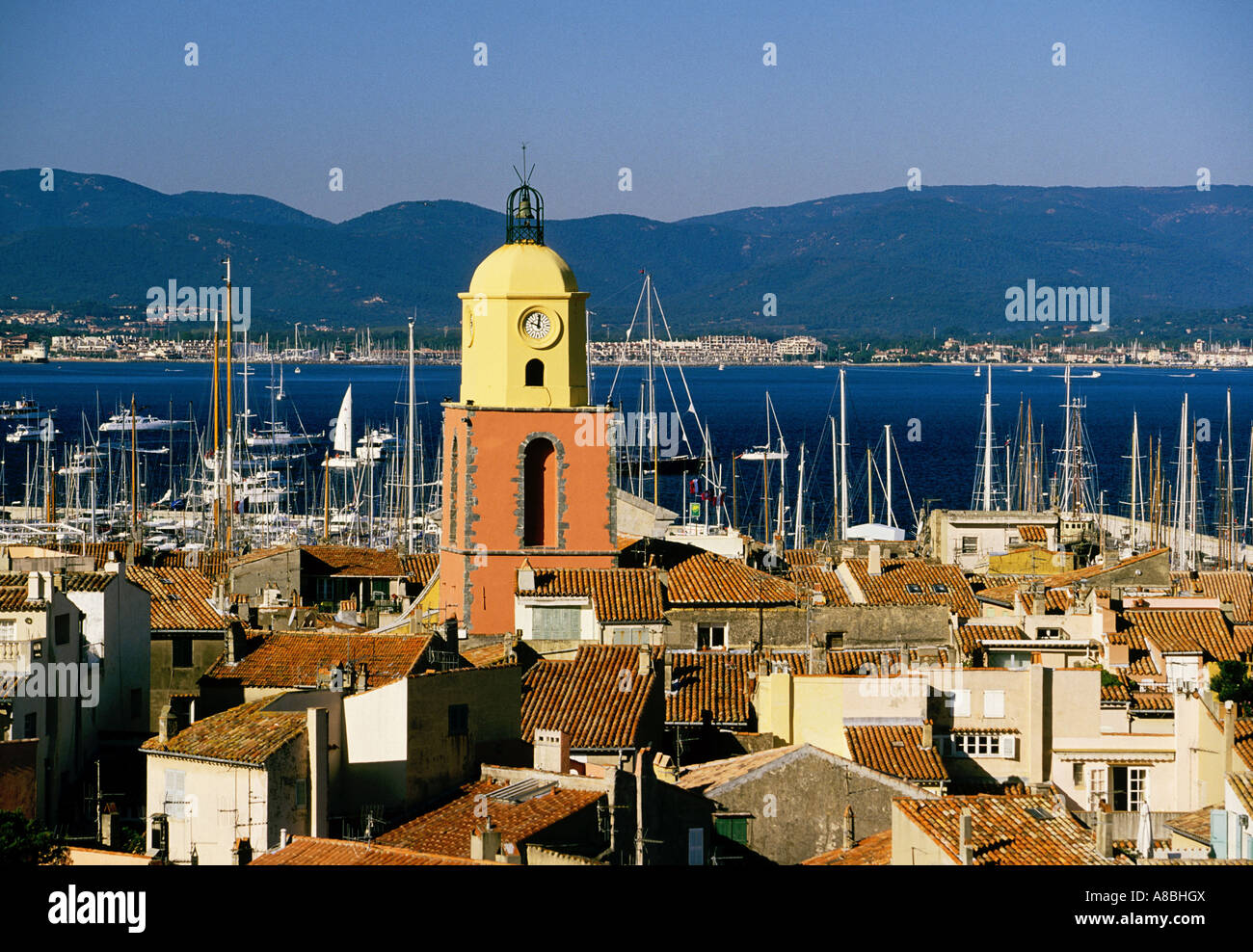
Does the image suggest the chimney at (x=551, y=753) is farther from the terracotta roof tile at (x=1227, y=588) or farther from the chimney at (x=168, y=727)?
the terracotta roof tile at (x=1227, y=588)

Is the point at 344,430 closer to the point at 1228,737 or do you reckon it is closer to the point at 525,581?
the point at 525,581

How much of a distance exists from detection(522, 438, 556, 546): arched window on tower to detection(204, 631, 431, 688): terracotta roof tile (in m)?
8.24

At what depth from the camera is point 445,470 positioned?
142 feet

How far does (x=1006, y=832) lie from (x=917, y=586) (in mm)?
22222

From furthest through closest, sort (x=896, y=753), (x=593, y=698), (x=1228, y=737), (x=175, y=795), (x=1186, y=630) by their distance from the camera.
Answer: (x=1186, y=630)
(x=593, y=698)
(x=896, y=753)
(x=1228, y=737)
(x=175, y=795)

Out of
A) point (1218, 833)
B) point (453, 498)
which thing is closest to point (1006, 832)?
point (1218, 833)

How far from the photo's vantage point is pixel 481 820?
72.1 ft

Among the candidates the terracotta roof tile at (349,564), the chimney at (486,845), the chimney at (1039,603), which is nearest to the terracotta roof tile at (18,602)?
the chimney at (486,845)

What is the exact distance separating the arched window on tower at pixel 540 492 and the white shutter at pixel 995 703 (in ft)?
41.8

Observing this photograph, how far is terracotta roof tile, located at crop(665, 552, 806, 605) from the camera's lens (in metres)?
39.0

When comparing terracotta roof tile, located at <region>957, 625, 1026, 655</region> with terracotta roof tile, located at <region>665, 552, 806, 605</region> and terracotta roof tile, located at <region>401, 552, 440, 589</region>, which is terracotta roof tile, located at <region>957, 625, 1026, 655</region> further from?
terracotta roof tile, located at <region>401, 552, 440, 589</region>

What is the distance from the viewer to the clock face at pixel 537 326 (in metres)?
40.5
